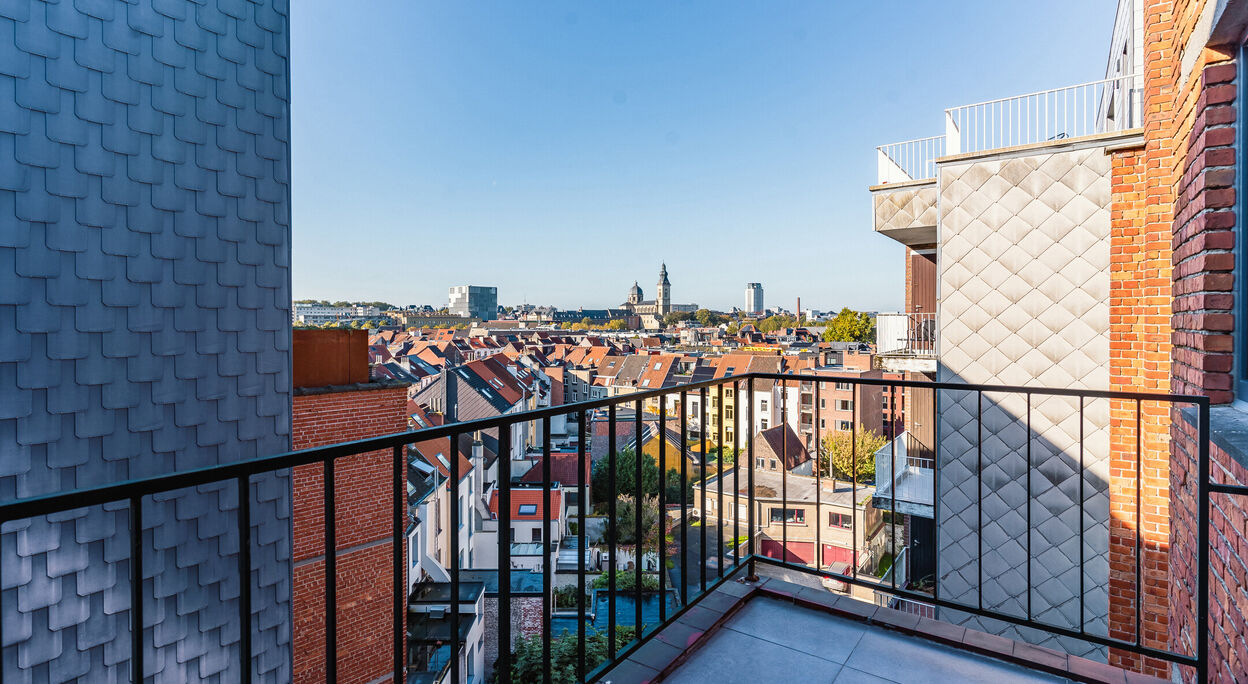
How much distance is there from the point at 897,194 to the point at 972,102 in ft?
3.74

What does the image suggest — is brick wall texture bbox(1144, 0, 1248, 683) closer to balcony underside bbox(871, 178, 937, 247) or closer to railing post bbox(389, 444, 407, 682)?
railing post bbox(389, 444, 407, 682)

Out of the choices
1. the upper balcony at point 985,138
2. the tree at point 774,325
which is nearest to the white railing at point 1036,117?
the upper balcony at point 985,138

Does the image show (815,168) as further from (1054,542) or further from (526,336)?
(526,336)

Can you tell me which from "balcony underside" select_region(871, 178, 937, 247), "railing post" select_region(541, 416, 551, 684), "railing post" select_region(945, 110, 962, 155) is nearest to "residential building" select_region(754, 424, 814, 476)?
"balcony underside" select_region(871, 178, 937, 247)

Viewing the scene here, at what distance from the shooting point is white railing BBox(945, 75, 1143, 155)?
542 centimetres

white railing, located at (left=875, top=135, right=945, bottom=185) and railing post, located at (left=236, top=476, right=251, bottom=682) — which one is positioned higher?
white railing, located at (left=875, top=135, right=945, bottom=185)

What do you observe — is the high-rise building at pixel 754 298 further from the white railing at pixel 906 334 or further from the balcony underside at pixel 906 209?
the balcony underside at pixel 906 209

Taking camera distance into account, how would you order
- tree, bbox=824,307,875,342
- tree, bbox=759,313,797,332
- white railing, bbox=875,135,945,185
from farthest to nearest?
tree, bbox=759,313,797,332 < tree, bbox=824,307,875,342 < white railing, bbox=875,135,945,185

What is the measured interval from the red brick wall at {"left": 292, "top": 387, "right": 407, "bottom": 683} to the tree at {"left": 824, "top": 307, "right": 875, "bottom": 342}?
1308 inches

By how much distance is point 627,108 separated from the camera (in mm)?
28000

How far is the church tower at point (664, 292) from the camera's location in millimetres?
104625

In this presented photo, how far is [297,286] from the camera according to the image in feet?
12.8

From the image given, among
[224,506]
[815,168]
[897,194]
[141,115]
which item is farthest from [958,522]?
[815,168]

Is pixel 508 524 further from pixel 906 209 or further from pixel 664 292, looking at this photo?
pixel 664 292
